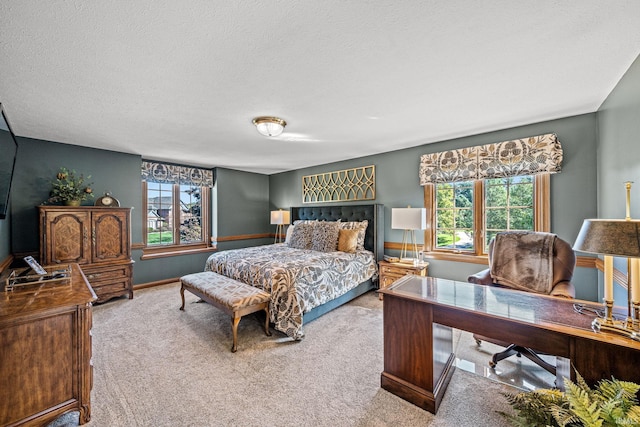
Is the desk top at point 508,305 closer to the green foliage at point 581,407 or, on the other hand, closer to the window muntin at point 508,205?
the green foliage at point 581,407

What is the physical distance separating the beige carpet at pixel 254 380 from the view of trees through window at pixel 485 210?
5.59 ft

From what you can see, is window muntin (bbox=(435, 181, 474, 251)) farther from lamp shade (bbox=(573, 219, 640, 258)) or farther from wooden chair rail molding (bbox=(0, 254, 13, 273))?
wooden chair rail molding (bbox=(0, 254, 13, 273))

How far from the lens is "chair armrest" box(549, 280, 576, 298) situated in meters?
2.08

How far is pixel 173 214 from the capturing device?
5.09 m

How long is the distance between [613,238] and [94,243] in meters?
5.18

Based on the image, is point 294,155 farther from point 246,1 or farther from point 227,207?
point 246,1

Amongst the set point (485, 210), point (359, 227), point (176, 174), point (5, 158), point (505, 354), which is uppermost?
point (176, 174)

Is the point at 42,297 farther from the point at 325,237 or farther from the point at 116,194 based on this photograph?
the point at 325,237

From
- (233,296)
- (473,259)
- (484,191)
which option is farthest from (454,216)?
(233,296)

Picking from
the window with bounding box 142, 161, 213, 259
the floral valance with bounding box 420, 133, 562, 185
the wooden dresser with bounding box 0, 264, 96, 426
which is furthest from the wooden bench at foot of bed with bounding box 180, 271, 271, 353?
the floral valance with bounding box 420, 133, 562, 185

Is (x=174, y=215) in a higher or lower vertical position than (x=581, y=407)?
higher

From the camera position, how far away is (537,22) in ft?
4.67

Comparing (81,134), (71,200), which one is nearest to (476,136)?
(81,134)

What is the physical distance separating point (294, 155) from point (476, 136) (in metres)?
2.78
